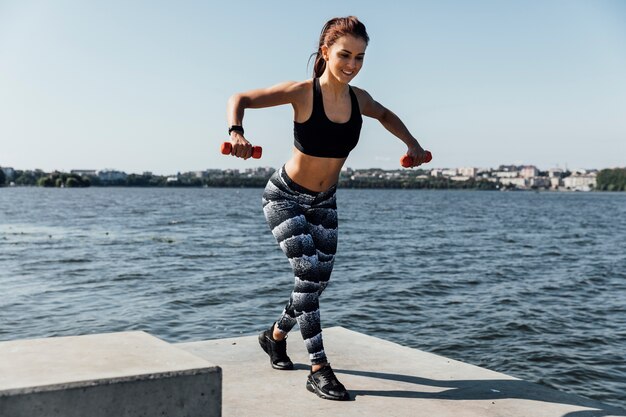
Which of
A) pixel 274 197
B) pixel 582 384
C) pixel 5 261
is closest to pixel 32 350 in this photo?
pixel 274 197

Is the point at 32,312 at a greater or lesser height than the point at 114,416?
lesser

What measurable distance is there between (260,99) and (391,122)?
1.18 m

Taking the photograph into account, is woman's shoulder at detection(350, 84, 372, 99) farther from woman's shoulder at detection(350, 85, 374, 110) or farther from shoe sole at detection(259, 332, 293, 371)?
shoe sole at detection(259, 332, 293, 371)

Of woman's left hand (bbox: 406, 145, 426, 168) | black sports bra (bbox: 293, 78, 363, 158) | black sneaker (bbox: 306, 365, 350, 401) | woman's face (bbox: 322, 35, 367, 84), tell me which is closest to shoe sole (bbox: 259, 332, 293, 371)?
black sneaker (bbox: 306, 365, 350, 401)

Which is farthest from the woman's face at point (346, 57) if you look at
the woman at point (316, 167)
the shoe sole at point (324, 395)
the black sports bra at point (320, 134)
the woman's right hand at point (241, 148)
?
the shoe sole at point (324, 395)

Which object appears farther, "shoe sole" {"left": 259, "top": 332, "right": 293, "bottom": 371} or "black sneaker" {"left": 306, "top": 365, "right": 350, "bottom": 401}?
"shoe sole" {"left": 259, "top": 332, "right": 293, "bottom": 371}

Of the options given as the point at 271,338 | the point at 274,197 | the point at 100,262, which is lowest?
the point at 100,262

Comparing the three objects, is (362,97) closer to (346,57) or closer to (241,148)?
(346,57)

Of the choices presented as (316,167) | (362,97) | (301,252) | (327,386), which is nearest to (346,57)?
(362,97)

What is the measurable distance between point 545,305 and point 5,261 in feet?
53.0

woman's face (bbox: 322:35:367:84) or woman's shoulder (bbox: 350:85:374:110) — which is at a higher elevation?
woman's face (bbox: 322:35:367:84)

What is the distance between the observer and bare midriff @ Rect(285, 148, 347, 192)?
546 centimetres

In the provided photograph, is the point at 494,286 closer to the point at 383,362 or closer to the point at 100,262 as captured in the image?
the point at 100,262

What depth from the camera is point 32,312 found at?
49.0 feet
